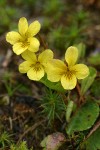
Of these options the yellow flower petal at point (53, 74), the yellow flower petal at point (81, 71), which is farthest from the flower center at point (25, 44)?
the yellow flower petal at point (81, 71)

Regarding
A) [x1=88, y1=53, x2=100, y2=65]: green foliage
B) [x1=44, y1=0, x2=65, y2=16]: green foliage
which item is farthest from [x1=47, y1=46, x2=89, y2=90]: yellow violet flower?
[x1=44, y1=0, x2=65, y2=16]: green foliage

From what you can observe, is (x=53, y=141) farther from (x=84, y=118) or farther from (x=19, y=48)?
(x=19, y=48)

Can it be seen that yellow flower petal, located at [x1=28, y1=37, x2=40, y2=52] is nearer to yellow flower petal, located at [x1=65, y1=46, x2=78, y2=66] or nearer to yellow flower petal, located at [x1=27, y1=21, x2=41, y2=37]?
yellow flower petal, located at [x1=27, y1=21, x2=41, y2=37]

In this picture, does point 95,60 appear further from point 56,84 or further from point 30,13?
point 30,13

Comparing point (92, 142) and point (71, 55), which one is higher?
point (71, 55)

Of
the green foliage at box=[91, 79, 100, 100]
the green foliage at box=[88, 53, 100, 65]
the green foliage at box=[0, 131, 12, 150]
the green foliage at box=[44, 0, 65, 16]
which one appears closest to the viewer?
the green foliage at box=[0, 131, 12, 150]

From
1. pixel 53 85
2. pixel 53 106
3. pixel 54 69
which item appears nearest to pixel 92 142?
pixel 53 106

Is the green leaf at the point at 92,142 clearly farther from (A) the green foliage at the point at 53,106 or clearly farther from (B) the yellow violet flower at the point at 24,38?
(B) the yellow violet flower at the point at 24,38
